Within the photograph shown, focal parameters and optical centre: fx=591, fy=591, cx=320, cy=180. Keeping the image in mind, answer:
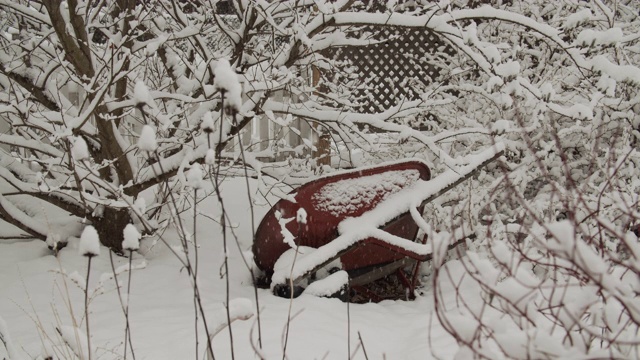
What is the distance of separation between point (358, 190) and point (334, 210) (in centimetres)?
26

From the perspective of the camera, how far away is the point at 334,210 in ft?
14.4

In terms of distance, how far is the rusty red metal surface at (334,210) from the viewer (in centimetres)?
430

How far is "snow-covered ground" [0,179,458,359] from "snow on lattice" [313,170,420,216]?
0.74 m

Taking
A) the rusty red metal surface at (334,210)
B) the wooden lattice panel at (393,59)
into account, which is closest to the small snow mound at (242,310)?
the rusty red metal surface at (334,210)

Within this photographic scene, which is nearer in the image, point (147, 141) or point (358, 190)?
point (147, 141)

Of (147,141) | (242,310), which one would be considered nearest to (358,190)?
(242,310)

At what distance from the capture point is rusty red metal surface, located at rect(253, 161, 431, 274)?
430 centimetres

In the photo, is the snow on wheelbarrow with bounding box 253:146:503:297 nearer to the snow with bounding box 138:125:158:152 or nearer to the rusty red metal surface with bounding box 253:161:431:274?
the rusty red metal surface with bounding box 253:161:431:274

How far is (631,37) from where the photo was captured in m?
4.23

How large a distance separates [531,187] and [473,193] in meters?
0.96

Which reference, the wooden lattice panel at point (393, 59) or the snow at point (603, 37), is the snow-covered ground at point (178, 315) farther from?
the wooden lattice panel at point (393, 59)

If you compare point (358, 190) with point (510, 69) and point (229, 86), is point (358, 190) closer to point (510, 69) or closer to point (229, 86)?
point (510, 69)

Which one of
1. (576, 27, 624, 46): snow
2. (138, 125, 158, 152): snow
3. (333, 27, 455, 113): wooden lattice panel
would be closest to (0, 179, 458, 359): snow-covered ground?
(138, 125, 158, 152): snow

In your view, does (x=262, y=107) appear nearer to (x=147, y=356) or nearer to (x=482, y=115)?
(x=147, y=356)
